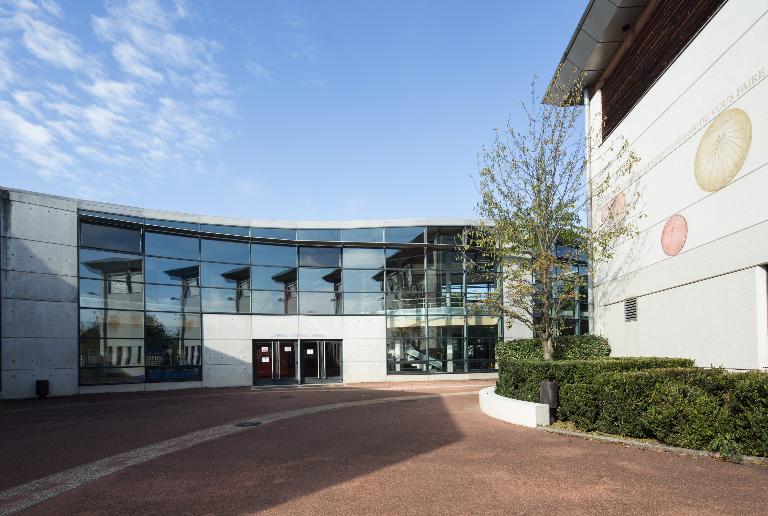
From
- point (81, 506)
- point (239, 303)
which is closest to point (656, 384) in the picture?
point (81, 506)

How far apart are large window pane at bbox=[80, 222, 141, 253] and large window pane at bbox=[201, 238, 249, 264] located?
2900mm

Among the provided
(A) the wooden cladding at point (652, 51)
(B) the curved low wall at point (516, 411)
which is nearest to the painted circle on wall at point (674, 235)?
(A) the wooden cladding at point (652, 51)

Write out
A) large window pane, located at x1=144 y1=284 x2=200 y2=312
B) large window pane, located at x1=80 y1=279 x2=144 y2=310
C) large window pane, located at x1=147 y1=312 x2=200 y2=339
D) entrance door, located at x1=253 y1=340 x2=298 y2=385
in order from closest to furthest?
large window pane, located at x1=80 y1=279 x2=144 y2=310, large window pane, located at x1=147 y1=312 x2=200 y2=339, large window pane, located at x1=144 y1=284 x2=200 y2=312, entrance door, located at x1=253 y1=340 x2=298 y2=385

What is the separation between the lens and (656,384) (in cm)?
1009

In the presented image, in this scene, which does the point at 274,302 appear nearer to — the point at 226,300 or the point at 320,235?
the point at 226,300

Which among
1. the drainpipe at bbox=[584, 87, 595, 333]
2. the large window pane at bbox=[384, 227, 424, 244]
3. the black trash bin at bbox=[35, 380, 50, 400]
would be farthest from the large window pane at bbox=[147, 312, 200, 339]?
the drainpipe at bbox=[584, 87, 595, 333]

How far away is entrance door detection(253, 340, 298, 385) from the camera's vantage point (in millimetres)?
26406

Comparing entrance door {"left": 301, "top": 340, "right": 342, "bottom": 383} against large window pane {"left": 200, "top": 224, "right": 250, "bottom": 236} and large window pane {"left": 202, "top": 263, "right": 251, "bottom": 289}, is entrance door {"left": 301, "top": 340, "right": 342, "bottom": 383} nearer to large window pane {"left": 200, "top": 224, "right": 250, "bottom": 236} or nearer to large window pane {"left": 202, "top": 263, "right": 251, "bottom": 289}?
large window pane {"left": 202, "top": 263, "right": 251, "bottom": 289}

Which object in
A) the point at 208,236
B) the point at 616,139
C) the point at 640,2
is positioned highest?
the point at 640,2

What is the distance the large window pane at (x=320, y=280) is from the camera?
89.9 feet

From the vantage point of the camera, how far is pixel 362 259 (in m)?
27.9

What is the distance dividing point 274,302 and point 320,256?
3.15 m

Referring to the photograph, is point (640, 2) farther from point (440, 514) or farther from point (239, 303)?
point (239, 303)

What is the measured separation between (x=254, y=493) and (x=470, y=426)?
6.36m
